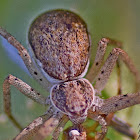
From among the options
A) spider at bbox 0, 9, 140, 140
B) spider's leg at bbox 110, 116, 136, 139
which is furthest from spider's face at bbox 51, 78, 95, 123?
spider's leg at bbox 110, 116, 136, 139

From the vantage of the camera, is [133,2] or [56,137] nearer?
[56,137]

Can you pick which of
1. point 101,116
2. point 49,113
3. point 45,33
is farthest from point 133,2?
point 49,113

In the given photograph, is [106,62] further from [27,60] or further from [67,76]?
[27,60]

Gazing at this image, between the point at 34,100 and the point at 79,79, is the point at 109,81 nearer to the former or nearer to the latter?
the point at 79,79

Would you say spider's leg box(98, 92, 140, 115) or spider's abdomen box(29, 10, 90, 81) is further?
spider's abdomen box(29, 10, 90, 81)

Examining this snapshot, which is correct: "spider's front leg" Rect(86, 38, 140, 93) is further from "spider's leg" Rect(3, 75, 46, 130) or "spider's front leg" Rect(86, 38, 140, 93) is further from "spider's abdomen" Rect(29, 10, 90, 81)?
"spider's leg" Rect(3, 75, 46, 130)

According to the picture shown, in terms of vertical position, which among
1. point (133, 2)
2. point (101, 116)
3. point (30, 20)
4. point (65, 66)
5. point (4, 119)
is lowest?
point (101, 116)
